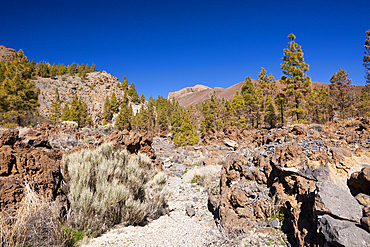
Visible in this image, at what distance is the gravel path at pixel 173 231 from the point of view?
14.1 ft

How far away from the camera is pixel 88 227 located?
4.25m

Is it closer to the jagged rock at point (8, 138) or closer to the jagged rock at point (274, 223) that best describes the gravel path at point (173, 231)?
the jagged rock at point (274, 223)

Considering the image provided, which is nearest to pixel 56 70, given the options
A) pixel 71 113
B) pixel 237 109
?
pixel 71 113

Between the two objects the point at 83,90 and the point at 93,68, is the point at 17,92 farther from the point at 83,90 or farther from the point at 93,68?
the point at 93,68

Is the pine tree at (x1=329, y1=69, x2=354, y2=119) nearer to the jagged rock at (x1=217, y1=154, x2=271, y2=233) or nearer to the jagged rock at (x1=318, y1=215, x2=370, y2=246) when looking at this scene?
the jagged rock at (x1=217, y1=154, x2=271, y2=233)

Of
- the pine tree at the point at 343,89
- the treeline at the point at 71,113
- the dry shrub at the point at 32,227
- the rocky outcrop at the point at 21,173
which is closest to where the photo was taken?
the dry shrub at the point at 32,227

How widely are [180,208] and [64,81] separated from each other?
7481 cm

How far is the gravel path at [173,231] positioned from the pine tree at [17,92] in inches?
1120

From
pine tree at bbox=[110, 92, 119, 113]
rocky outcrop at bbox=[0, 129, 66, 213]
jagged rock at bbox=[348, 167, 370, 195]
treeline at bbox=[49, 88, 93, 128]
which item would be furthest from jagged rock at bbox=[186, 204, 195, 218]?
pine tree at bbox=[110, 92, 119, 113]

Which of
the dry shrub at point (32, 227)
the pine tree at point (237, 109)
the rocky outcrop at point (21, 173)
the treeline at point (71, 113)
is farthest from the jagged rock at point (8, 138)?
the treeline at point (71, 113)

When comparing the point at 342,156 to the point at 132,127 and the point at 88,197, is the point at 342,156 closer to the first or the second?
the point at 88,197

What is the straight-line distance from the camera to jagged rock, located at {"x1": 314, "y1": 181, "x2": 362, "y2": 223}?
280cm

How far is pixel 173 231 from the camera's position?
5.05 m

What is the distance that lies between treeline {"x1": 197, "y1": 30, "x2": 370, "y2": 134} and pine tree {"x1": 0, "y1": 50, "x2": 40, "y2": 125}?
31488mm
